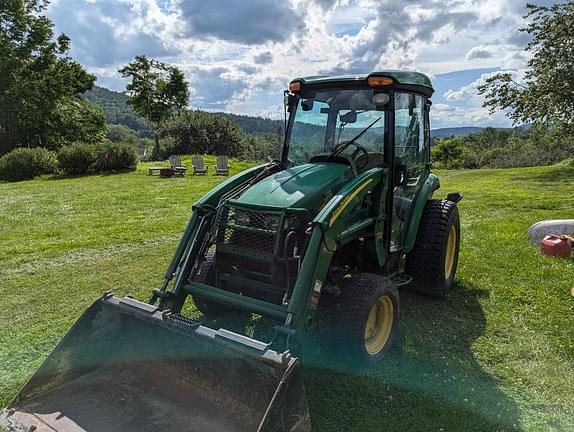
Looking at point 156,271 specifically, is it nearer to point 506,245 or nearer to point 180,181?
point 506,245

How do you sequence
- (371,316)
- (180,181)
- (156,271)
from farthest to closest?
(180,181) < (156,271) < (371,316)

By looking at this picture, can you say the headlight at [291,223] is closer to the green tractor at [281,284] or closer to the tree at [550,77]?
the green tractor at [281,284]

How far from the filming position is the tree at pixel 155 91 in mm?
32941

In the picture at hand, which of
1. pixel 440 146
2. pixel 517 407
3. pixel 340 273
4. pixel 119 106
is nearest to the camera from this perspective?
pixel 517 407

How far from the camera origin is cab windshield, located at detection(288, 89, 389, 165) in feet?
13.1

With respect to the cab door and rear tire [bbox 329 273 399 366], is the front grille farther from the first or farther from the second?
the cab door

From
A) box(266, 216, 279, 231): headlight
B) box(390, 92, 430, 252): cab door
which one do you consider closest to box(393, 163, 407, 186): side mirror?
box(390, 92, 430, 252): cab door

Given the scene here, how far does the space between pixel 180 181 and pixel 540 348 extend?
15.2 meters

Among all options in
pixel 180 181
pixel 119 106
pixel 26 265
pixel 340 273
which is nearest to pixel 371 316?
pixel 340 273

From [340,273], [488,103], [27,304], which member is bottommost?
[27,304]

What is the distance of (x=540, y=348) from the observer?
12.6 feet

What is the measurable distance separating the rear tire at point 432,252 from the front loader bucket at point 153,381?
2.46 metres

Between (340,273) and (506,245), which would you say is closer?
(340,273)

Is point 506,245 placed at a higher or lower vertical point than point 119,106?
lower
